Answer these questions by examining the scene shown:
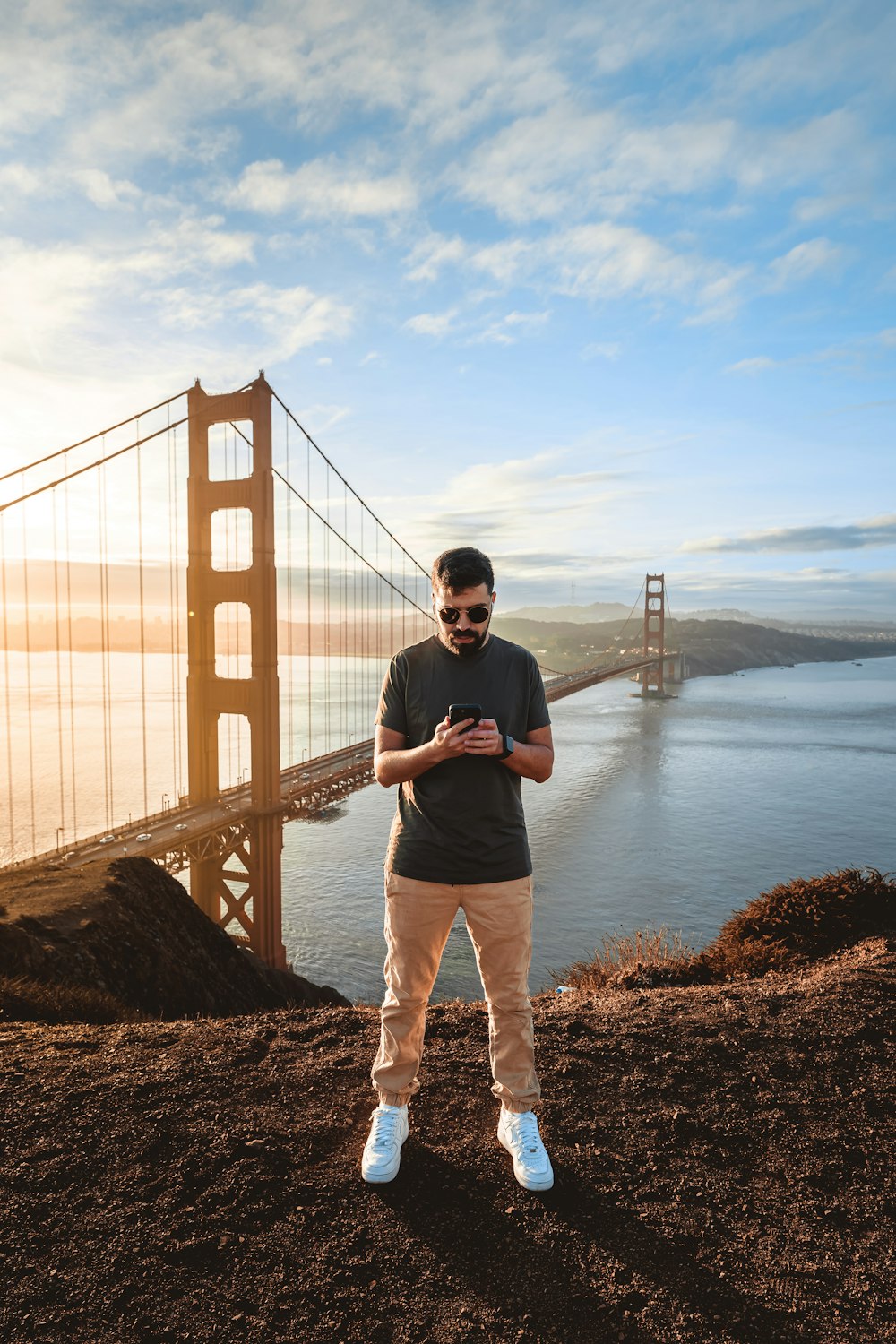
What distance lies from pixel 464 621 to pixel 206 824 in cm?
1583

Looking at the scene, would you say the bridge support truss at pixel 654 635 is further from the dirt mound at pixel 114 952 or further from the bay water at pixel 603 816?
the dirt mound at pixel 114 952

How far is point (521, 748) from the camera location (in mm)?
2426

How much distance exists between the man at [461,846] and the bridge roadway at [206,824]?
11427 mm

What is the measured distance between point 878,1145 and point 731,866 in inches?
1045

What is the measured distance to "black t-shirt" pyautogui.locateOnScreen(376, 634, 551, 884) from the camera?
2.47 metres

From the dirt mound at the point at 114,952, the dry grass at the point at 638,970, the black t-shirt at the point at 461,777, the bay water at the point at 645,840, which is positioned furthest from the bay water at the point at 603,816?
the black t-shirt at the point at 461,777

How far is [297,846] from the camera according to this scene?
1372 inches

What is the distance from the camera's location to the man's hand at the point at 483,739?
2.30 meters

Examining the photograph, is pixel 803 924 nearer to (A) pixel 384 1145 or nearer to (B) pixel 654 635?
(A) pixel 384 1145

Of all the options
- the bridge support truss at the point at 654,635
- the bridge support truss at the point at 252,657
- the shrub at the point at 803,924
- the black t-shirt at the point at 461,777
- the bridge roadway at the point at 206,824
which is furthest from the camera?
the bridge support truss at the point at 654,635

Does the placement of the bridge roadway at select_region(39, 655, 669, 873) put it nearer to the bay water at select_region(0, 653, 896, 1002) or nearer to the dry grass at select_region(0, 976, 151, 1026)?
the bay water at select_region(0, 653, 896, 1002)

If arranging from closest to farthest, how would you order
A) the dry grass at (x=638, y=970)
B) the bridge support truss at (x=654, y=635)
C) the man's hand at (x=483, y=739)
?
1. the man's hand at (x=483, y=739)
2. the dry grass at (x=638, y=970)
3. the bridge support truss at (x=654, y=635)

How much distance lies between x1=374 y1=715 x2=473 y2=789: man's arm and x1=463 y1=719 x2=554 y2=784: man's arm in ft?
0.14

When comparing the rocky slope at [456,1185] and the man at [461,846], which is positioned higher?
the man at [461,846]
